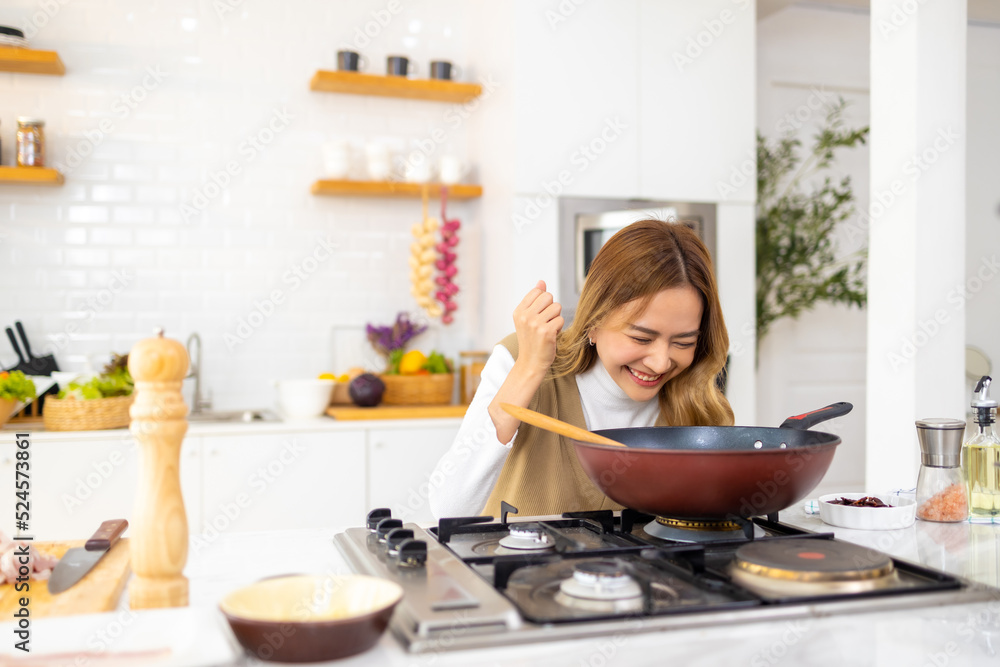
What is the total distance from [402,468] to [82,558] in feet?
7.37

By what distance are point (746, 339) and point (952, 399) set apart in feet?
3.80

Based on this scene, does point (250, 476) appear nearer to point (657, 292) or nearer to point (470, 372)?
point (470, 372)

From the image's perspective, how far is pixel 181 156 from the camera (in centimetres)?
376

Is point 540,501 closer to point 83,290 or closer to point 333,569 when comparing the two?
point 333,569

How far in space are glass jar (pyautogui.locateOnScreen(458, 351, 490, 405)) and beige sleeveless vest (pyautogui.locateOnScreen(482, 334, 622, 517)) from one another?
1.83 m

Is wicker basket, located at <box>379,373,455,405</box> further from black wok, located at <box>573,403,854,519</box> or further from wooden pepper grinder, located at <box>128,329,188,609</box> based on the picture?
wooden pepper grinder, located at <box>128,329,188,609</box>

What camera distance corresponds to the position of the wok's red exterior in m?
1.13

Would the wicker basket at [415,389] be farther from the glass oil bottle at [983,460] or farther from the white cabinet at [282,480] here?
the glass oil bottle at [983,460]

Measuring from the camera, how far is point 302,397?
3428 millimetres

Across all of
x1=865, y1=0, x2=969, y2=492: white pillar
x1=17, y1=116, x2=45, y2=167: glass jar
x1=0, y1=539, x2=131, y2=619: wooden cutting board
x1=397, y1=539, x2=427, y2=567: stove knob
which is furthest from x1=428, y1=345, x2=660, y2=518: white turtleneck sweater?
x1=17, y1=116, x2=45, y2=167: glass jar

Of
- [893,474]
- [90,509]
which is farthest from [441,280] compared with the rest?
[893,474]

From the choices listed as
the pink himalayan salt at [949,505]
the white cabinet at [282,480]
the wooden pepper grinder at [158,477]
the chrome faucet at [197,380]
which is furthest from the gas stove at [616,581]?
the chrome faucet at [197,380]

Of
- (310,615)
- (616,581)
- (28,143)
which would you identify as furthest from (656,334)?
(28,143)

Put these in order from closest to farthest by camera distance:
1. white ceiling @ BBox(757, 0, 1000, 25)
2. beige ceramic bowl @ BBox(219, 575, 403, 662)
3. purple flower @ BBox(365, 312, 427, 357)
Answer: beige ceramic bowl @ BBox(219, 575, 403, 662)
purple flower @ BBox(365, 312, 427, 357)
white ceiling @ BBox(757, 0, 1000, 25)
